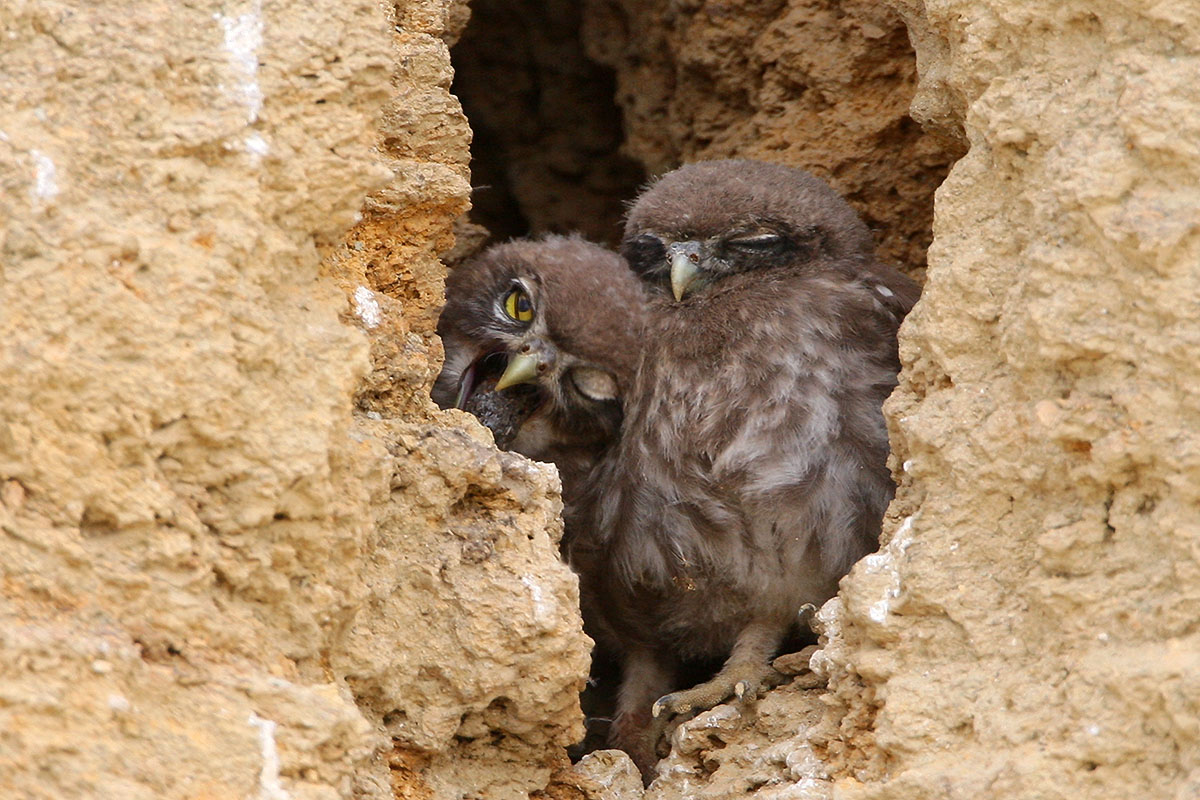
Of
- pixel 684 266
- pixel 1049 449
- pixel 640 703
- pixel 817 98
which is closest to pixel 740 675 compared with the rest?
pixel 640 703

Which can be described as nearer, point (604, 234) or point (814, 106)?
point (814, 106)

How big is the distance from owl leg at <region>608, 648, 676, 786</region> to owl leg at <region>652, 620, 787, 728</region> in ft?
0.46

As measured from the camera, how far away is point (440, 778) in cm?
307

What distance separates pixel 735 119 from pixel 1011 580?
3030 mm

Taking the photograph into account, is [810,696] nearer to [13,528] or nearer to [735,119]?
[13,528]

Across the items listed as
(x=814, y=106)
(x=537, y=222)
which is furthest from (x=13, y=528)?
(x=537, y=222)

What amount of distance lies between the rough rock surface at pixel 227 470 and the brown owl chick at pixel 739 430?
958 millimetres

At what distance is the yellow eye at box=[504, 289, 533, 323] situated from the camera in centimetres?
436

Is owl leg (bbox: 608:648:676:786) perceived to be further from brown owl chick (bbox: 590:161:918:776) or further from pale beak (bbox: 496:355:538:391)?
pale beak (bbox: 496:355:538:391)

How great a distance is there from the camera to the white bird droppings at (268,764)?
2375 millimetres

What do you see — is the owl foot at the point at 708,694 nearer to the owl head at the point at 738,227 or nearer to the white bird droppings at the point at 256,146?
the owl head at the point at 738,227

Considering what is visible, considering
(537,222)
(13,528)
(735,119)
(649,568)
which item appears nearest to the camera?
(13,528)

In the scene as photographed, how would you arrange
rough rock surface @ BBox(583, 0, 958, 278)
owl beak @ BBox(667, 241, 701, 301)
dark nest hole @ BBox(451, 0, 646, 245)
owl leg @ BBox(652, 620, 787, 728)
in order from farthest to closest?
dark nest hole @ BBox(451, 0, 646, 245)
rough rock surface @ BBox(583, 0, 958, 278)
owl beak @ BBox(667, 241, 701, 301)
owl leg @ BBox(652, 620, 787, 728)

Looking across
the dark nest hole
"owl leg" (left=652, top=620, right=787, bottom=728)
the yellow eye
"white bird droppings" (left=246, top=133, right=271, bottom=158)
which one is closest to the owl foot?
"owl leg" (left=652, top=620, right=787, bottom=728)
